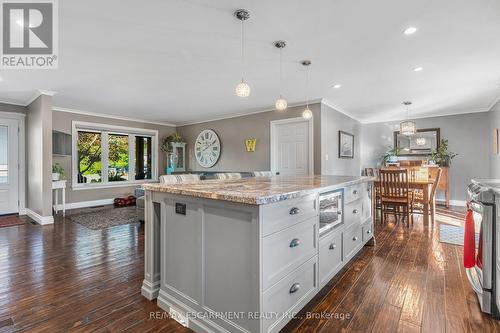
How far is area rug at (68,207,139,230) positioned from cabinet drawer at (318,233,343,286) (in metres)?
3.54

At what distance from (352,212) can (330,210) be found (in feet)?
1.74

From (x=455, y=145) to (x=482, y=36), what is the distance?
4.77 m

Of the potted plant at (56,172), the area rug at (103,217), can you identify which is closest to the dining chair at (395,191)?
the area rug at (103,217)

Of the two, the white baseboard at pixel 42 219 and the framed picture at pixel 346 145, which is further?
the framed picture at pixel 346 145

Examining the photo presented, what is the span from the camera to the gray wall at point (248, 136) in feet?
16.4

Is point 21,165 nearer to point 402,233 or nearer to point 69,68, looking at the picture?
point 69,68

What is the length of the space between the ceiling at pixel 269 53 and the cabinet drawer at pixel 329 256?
1.92 metres

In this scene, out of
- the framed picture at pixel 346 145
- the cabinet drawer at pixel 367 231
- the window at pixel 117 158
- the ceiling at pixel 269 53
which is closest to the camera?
the ceiling at pixel 269 53

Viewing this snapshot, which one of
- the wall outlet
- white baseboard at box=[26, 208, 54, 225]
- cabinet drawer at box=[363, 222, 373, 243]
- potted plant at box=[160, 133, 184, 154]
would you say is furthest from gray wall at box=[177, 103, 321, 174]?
the wall outlet

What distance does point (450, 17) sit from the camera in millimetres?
2125

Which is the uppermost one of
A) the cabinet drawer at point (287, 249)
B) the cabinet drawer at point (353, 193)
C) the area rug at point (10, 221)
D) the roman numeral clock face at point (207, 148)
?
the roman numeral clock face at point (207, 148)

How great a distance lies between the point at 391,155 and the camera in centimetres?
699

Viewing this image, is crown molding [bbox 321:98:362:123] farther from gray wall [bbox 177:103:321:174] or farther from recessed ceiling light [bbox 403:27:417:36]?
recessed ceiling light [bbox 403:27:417:36]

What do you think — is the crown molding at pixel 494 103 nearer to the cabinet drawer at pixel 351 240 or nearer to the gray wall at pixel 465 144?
the gray wall at pixel 465 144
